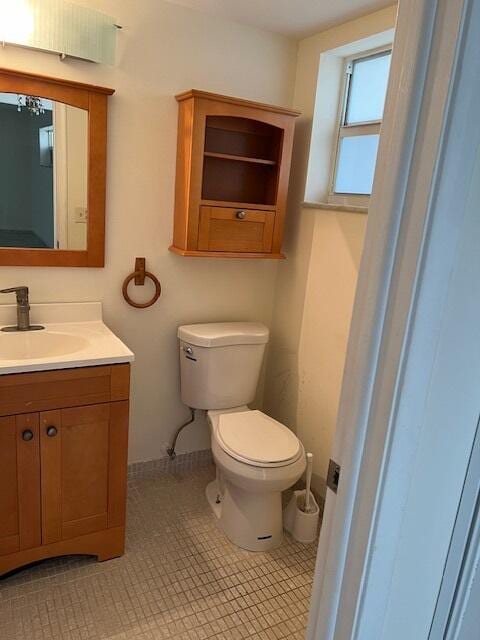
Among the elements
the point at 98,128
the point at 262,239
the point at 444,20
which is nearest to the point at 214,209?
the point at 262,239

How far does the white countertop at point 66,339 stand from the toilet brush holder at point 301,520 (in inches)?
41.2

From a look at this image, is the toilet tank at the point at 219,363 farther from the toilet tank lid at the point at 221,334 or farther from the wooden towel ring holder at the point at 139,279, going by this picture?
the wooden towel ring holder at the point at 139,279

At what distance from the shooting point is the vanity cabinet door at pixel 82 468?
1.70m

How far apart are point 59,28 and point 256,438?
1760mm

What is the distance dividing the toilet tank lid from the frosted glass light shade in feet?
3.86

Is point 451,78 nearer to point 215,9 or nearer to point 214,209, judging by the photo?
point 214,209

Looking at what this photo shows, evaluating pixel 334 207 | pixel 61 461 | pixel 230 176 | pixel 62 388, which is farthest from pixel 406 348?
pixel 230 176

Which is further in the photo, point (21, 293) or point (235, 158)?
point (235, 158)

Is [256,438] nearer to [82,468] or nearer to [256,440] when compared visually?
[256,440]

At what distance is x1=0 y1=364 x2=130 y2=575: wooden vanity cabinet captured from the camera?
1625 millimetres

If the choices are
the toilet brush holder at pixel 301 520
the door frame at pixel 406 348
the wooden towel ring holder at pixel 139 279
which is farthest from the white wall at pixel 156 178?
the door frame at pixel 406 348

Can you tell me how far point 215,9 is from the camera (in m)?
2.02

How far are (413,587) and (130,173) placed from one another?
1835mm

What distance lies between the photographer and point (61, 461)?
172cm
